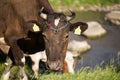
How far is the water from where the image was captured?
16984mm

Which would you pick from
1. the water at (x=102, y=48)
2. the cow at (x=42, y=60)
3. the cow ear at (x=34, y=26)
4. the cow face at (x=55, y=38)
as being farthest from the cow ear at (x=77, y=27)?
the water at (x=102, y=48)

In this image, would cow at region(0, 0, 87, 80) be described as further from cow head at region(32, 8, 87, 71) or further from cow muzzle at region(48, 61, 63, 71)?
cow muzzle at region(48, 61, 63, 71)

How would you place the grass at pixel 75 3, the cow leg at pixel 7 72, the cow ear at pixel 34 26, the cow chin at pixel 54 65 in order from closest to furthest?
the cow chin at pixel 54 65 < the cow ear at pixel 34 26 < the cow leg at pixel 7 72 < the grass at pixel 75 3

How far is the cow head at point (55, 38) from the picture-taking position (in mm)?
8555

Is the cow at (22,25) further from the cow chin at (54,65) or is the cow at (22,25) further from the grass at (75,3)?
the grass at (75,3)

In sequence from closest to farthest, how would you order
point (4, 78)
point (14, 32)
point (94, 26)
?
point (14, 32) → point (4, 78) → point (94, 26)

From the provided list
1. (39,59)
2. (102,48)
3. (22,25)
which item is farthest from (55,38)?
(102,48)

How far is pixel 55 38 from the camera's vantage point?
8625 mm

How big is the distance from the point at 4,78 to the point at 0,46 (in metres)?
0.86

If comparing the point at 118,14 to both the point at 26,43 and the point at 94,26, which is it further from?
the point at 26,43

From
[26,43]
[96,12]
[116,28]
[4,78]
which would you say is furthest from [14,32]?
[96,12]

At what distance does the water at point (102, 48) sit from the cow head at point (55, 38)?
20.6ft

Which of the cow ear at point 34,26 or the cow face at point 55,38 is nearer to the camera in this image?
the cow face at point 55,38

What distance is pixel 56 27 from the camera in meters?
8.72
